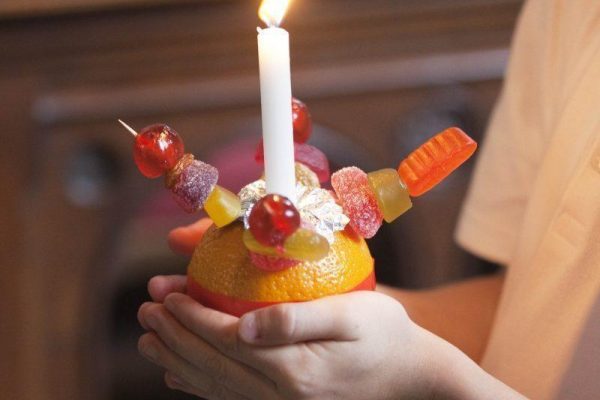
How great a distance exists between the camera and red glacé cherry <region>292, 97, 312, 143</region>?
576 millimetres

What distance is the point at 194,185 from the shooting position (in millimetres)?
503

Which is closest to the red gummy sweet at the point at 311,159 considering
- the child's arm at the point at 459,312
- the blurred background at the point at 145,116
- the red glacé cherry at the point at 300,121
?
the red glacé cherry at the point at 300,121

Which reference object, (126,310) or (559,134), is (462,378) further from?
(126,310)

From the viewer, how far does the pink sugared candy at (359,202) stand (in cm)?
52

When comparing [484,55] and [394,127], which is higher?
[484,55]

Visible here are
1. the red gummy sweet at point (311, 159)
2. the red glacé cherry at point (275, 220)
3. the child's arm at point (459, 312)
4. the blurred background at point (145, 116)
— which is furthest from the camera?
the blurred background at point (145, 116)

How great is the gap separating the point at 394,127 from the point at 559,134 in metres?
0.57

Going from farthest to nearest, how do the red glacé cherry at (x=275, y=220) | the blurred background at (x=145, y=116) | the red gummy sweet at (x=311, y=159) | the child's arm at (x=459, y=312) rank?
the blurred background at (x=145, y=116), the child's arm at (x=459, y=312), the red gummy sweet at (x=311, y=159), the red glacé cherry at (x=275, y=220)

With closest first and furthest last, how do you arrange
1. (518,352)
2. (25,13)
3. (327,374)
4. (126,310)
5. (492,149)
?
(327,374)
(518,352)
(492,149)
(25,13)
(126,310)

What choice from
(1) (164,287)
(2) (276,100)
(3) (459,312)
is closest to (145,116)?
(3) (459,312)

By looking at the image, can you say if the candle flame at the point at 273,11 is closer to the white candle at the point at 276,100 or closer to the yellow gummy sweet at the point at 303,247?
the white candle at the point at 276,100

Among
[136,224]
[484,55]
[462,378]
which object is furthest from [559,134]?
[136,224]

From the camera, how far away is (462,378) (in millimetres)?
570

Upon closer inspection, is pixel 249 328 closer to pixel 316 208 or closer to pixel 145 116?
pixel 316 208
